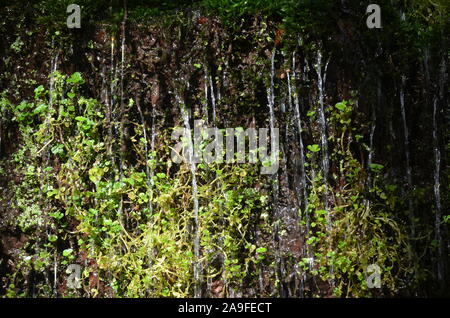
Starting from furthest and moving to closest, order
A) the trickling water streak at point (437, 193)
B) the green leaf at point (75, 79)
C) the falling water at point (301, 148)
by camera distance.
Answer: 1. the green leaf at point (75, 79)
2. the falling water at point (301, 148)
3. the trickling water streak at point (437, 193)

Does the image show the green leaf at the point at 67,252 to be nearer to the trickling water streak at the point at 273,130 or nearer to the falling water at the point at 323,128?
the trickling water streak at the point at 273,130

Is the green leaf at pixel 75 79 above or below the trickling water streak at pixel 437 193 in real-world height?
above

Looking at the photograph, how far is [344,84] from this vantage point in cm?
318

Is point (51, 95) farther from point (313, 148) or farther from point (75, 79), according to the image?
point (313, 148)

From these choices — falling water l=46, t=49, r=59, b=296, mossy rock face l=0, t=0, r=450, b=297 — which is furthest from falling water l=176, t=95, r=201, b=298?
falling water l=46, t=49, r=59, b=296

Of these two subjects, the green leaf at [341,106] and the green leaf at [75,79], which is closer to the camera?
the green leaf at [341,106]

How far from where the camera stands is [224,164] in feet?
10.4

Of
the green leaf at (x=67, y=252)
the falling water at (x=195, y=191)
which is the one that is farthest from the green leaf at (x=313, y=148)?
the green leaf at (x=67, y=252)

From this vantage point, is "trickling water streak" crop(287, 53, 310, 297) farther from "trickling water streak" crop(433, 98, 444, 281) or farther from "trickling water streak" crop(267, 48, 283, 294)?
"trickling water streak" crop(433, 98, 444, 281)

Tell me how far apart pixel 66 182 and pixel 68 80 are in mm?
782

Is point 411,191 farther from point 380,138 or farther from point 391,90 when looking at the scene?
point 391,90

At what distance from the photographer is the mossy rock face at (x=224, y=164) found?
3080 millimetres
